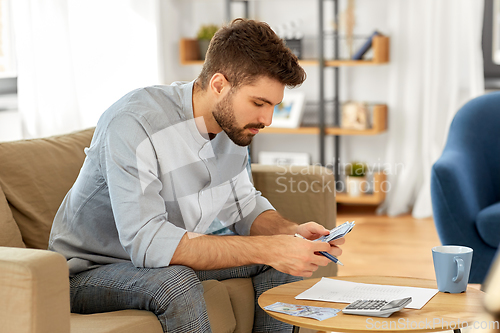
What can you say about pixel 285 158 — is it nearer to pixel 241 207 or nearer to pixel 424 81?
pixel 424 81

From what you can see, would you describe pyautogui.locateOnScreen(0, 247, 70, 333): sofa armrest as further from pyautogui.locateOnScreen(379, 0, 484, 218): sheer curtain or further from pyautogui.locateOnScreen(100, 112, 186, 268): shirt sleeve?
pyautogui.locateOnScreen(379, 0, 484, 218): sheer curtain

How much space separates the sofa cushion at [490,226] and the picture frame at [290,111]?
1967 millimetres

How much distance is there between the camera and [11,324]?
3.39 ft

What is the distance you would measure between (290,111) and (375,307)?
2.94 metres

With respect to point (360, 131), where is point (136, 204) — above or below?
above

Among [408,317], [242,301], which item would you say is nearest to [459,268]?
[408,317]

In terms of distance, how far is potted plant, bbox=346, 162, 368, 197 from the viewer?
3.85m

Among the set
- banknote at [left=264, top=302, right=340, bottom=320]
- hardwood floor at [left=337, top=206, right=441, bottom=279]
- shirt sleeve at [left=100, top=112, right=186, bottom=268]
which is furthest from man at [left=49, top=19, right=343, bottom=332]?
hardwood floor at [left=337, top=206, right=441, bottom=279]

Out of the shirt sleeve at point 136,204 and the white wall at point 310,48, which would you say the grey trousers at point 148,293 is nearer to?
the shirt sleeve at point 136,204

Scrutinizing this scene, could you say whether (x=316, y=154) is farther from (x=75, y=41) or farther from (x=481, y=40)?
(x=75, y=41)

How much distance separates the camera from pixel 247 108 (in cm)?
143

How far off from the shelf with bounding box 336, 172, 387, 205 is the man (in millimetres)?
2304

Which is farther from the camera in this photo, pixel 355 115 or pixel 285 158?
pixel 285 158

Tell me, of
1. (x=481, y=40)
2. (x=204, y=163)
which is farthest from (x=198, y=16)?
(x=204, y=163)
